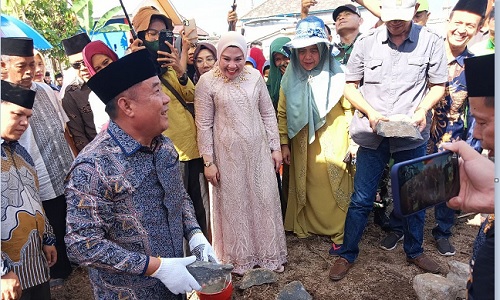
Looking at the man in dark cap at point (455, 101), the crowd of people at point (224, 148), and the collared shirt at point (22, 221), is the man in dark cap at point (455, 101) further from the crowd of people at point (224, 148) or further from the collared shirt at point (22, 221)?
the collared shirt at point (22, 221)

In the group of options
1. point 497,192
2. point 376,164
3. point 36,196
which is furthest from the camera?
point 376,164

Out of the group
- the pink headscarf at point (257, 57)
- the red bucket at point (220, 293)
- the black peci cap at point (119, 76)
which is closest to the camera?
the black peci cap at point (119, 76)

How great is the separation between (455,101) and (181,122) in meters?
2.22

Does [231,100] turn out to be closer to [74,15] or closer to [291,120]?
[291,120]

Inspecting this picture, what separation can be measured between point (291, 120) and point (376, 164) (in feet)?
2.85

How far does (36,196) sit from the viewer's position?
6.43 feet

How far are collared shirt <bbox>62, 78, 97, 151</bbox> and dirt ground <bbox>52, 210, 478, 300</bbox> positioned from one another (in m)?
1.15

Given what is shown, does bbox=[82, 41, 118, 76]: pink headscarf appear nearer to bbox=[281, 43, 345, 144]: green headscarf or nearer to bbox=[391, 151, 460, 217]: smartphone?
bbox=[281, 43, 345, 144]: green headscarf

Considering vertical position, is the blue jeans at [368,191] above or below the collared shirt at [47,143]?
below

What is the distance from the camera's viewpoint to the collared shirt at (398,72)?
8.51ft

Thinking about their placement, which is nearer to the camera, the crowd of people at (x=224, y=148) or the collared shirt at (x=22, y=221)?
the crowd of people at (x=224, y=148)

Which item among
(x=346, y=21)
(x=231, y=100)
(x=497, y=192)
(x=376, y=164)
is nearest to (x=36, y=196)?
(x=231, y=100)

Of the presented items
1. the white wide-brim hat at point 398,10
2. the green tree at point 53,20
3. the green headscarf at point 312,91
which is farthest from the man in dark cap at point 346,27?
the green tree at point 53,20

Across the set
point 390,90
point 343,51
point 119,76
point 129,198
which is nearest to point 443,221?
point 390,90
